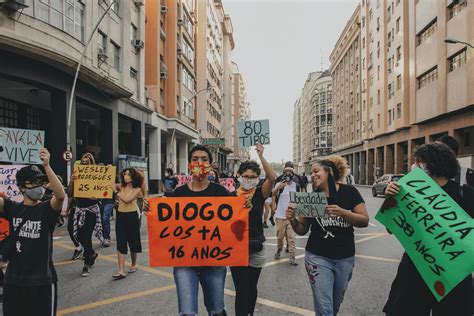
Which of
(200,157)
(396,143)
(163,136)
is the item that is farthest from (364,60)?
(200,157)

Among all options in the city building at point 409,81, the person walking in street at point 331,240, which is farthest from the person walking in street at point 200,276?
the city building at point 409,81

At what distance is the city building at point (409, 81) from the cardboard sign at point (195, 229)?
16.3 feet

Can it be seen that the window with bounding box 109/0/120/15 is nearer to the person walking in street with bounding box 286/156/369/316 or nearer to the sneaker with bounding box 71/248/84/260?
the sneaker with bounding box 71/248/84/260

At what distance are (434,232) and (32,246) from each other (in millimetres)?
3232

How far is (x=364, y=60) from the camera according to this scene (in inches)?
2183

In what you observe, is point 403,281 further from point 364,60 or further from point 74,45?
point 364,60

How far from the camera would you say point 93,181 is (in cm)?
793

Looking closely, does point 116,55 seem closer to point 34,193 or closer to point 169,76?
point 169,76

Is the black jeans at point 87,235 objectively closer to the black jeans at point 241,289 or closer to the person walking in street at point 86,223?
the person walking in street at point 86,223

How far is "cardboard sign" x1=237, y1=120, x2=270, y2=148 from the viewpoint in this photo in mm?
5688

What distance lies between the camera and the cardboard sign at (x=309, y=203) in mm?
3434

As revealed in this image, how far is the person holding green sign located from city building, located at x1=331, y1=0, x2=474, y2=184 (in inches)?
171

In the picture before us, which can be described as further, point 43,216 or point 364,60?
point 364,60

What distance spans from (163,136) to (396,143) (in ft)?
79.0
